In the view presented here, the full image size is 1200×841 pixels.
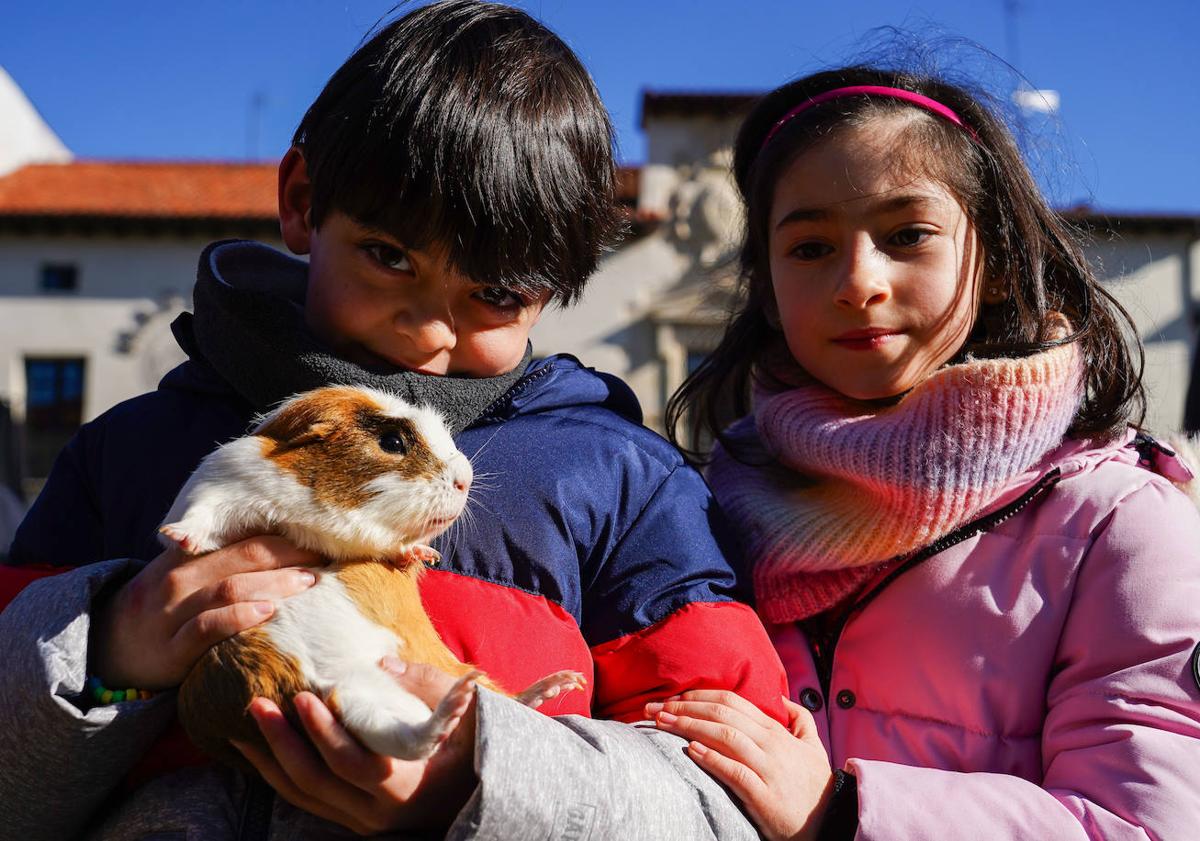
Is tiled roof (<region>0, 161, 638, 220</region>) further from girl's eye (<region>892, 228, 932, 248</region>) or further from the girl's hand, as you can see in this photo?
the girl's hand

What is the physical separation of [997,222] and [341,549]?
1673 millimetres

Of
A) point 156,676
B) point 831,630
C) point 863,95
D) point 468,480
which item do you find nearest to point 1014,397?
point 831,630

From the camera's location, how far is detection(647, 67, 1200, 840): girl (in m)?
1.67

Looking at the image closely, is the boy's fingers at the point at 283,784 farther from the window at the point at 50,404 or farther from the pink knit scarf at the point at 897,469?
the window at the point at 50,404

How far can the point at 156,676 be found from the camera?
58.8 inches

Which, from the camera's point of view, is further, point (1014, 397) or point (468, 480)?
point (1014, 397)

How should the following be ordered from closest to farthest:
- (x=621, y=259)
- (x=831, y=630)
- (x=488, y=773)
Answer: (x=488, y=773) → (x=831, y=630) → (x=621, y=259)

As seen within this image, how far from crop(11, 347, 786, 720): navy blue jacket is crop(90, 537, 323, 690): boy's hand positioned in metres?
0.25

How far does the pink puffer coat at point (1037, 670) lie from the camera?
1659 millimetres

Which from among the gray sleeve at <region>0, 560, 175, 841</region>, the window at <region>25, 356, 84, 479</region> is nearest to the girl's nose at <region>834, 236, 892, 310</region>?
the gray sleeve at <region>0, 560, 175, 841</region>

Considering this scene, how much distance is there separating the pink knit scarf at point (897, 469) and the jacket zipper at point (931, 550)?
29 mm

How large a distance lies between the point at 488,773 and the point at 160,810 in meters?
0.54

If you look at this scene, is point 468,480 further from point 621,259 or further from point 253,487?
point 621,259

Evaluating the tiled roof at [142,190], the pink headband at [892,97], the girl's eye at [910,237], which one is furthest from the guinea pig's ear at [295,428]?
the tiled roof at [142,190]
